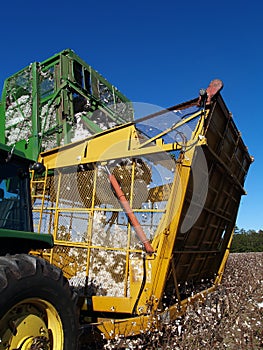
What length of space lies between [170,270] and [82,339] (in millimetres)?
1213

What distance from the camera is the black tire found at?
2201 millimetres

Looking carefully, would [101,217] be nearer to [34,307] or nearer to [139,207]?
[139,207]

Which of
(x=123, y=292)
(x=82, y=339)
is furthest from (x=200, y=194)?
(x=82, y=339)

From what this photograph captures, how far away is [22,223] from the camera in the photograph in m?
2.96

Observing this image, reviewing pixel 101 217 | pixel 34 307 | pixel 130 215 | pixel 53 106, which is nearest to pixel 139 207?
pixel 130 215

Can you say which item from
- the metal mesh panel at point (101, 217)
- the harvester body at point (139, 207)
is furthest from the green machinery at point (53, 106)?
the metal mesh panel at point (101, 217)

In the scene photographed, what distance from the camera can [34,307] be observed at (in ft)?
8.21

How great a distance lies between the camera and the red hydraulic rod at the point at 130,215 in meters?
3.62

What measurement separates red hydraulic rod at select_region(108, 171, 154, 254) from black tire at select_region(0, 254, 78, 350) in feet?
3.80

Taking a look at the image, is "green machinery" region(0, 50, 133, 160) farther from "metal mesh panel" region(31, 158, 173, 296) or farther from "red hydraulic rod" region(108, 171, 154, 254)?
"red hydraulic rod" region(108, 171, 154, 254)

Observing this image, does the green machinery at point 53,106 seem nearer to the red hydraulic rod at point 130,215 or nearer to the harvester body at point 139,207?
the harvester body at point 139,207

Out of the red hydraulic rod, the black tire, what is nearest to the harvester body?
the red hydraulic rod

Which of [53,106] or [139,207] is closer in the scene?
[139,207]

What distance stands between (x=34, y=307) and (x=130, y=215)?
1571mm
